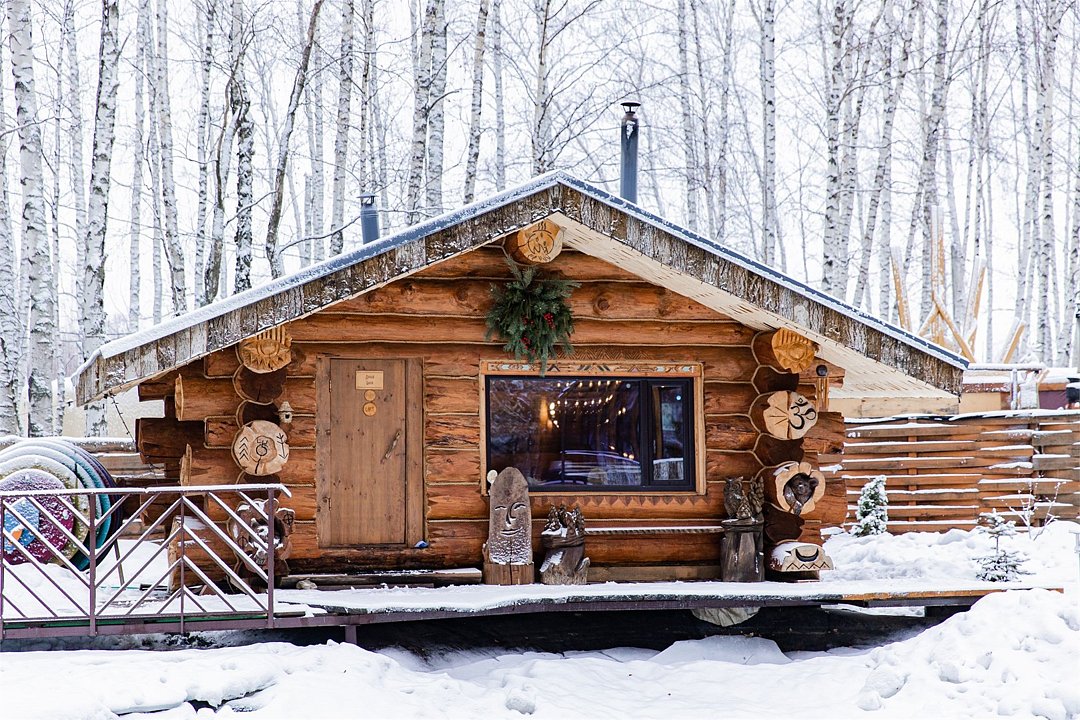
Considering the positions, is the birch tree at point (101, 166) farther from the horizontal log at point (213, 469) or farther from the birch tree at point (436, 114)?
the horizontal log at point (213, 469)

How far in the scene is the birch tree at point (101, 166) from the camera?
506 inches

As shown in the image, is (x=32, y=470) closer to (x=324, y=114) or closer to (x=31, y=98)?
(x=31, y=98)

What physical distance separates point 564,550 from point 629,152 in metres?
3.94

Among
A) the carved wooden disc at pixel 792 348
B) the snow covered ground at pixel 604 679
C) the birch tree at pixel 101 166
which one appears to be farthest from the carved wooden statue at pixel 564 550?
the birch tree at pixel 101 166

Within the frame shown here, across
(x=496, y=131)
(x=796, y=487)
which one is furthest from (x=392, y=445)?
(x=496, y=131)

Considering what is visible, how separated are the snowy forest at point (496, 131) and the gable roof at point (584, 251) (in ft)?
14.7

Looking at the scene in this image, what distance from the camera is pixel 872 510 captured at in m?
13.4

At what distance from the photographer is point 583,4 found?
24641mm

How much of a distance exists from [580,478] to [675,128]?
19.1m

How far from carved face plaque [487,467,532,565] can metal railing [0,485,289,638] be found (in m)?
1.90

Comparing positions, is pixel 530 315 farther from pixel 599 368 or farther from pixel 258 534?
pixel 258 534

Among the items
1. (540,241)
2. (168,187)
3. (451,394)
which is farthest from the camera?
(168,187)

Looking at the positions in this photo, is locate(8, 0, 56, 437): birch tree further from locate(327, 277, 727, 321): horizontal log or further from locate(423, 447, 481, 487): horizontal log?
locate(423, 447, 481, 487): horizontal log

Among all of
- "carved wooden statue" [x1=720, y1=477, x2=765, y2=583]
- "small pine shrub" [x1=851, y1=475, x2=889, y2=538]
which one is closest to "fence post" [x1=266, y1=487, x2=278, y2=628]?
"carved wooden statue" [x1=720, y1=477, x2=765, y2=583]
